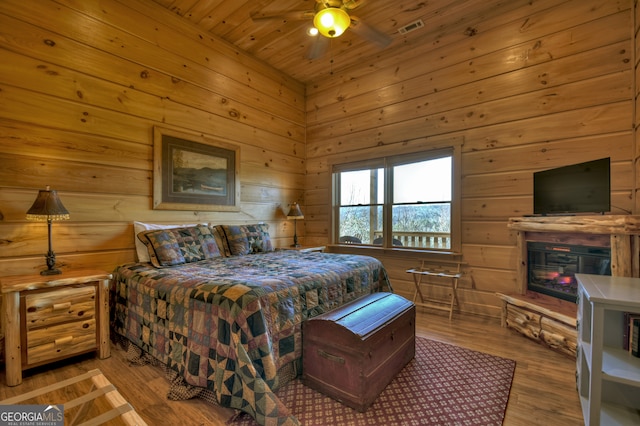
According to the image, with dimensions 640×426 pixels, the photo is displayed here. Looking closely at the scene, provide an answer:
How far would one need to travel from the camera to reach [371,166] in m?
4.08

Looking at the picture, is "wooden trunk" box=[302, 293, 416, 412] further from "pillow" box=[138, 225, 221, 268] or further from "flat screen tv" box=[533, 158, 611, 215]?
"flat screen tv" box=[533, 158, 611, 215]

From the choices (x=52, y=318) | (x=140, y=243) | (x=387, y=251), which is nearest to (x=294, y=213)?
(x=387, y=251)

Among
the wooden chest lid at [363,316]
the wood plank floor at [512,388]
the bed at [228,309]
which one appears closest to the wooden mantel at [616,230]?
the wood plank floor at [512,388]

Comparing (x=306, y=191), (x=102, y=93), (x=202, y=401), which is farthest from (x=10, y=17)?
(x=306, y=191)

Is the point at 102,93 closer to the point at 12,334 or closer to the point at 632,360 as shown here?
the point at 12,334

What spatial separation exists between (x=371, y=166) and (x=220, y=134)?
202 centimetres

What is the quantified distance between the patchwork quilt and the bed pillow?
706 millimetres

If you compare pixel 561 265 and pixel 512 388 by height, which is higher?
pixel 561 265

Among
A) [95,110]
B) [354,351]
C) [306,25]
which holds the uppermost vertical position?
[306,25]

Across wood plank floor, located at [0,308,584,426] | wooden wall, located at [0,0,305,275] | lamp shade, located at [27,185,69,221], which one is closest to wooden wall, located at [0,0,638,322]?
wooden wall, located at [0,0,305,275]

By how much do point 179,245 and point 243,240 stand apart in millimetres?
751

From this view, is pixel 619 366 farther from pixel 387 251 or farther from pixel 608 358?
pixel 387 251

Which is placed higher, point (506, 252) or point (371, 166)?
point (371, 166)

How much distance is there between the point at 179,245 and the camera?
2633mm
